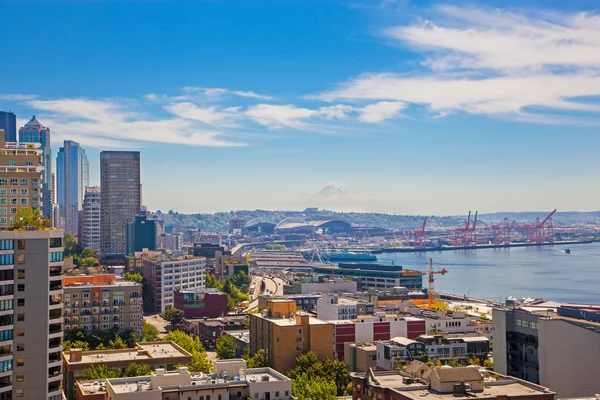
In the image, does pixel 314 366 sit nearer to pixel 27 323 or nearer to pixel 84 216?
pixel 27 323

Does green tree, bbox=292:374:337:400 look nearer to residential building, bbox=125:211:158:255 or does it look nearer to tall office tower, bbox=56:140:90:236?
residential building, bbox=125:211:158:255

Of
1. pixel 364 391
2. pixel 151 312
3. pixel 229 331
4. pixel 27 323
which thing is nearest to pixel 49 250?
pixel 27 323

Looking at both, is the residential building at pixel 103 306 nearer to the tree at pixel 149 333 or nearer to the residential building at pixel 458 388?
the tree at pixel 149 333

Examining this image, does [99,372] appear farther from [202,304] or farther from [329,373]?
[202,304]

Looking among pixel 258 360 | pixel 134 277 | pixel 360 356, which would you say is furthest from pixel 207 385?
pixel 134 277

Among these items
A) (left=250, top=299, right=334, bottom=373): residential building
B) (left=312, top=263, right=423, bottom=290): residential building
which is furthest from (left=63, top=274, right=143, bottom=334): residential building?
(left=312, top=263, right=423, bottom=290): residential building

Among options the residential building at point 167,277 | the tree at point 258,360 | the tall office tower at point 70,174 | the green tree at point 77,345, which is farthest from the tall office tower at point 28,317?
the tall office tower at point 70,174
